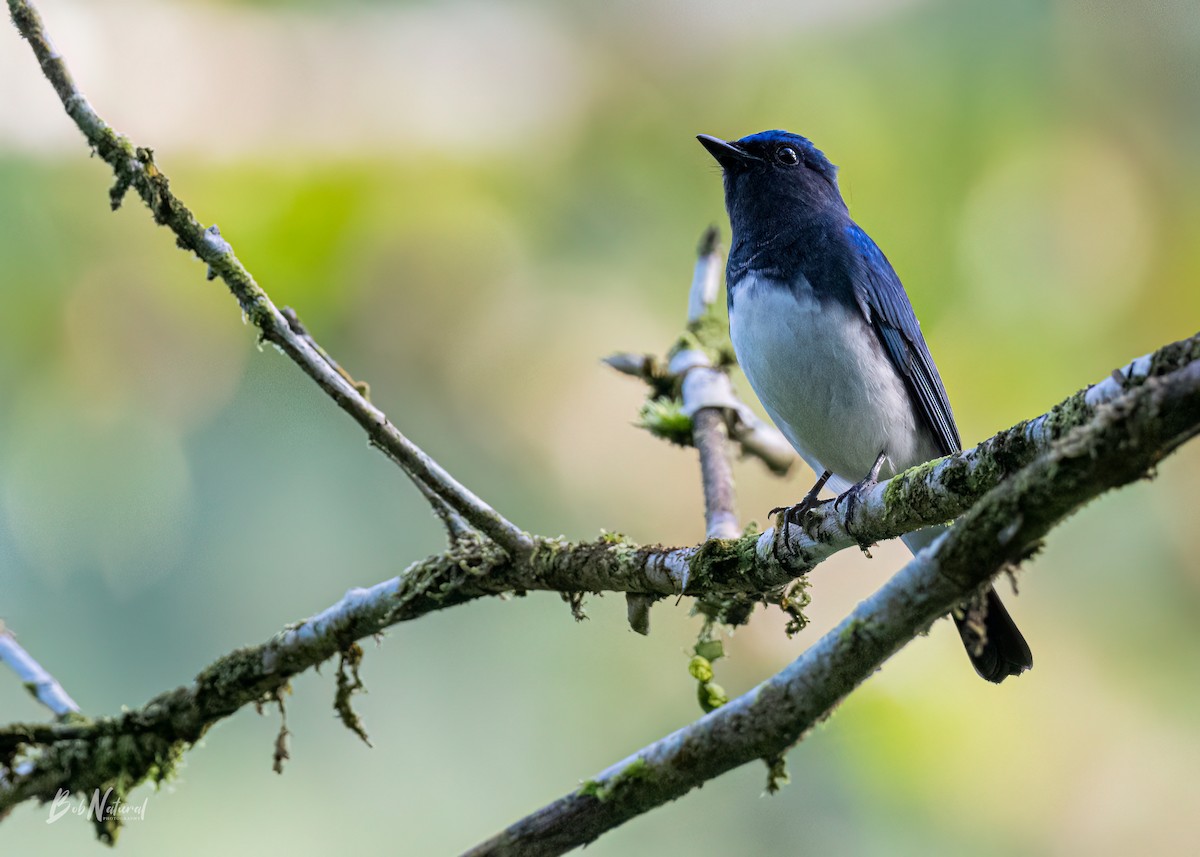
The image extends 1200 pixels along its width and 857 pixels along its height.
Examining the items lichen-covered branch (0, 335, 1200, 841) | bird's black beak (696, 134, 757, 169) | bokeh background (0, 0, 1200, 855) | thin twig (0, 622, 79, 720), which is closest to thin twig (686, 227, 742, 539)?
lichen-covered branch (0, 335, 1200, 841)

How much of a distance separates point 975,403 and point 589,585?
4039 mm

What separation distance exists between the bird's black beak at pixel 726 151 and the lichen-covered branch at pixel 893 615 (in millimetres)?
2879

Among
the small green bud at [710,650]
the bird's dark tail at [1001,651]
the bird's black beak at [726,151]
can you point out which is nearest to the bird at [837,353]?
the bird's dark tail at [1001,651]

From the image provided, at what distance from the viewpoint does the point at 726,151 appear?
15.1 feet

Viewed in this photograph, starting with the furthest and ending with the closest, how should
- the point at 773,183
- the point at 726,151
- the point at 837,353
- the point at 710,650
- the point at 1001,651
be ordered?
the point at 726,151 → the point at 773,183 → the point at 837,353 → the point at 1001,651 → the point at 710,650

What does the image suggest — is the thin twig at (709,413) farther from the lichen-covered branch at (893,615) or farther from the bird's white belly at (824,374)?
the lichen-covered branch at (893,615)

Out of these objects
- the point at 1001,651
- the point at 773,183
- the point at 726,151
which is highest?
the point at 726,151

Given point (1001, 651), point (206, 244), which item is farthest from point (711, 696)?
point (206, 244)

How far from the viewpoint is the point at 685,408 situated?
16.5ft

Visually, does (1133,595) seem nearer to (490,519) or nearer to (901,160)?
(901,160)

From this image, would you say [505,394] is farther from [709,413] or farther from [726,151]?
[726,151]

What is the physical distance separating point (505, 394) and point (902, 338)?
3.62 meters

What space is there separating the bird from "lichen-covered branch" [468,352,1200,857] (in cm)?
154

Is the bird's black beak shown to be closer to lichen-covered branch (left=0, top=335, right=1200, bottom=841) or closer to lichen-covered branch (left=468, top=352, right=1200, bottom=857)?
lichen-covered branch (left=0, top=335, right=1200, bottom=841)
